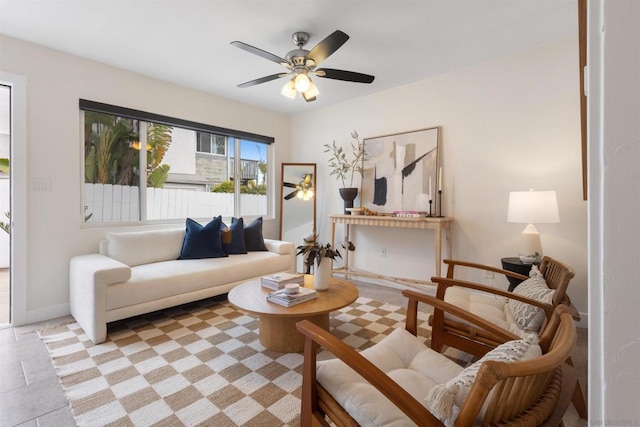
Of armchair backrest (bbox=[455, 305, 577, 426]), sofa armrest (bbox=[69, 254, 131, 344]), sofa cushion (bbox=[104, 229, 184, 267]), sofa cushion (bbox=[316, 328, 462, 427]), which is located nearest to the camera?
armchair backrest (bbox=[455, 305, 577, 426])

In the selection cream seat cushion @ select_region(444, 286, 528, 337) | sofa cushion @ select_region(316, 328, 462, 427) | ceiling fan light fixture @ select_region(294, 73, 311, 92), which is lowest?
sofa cushion @ select_region(316, 328, 462, 427)

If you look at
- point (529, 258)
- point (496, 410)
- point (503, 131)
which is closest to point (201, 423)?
point (496, 410)

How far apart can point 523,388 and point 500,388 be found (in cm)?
11

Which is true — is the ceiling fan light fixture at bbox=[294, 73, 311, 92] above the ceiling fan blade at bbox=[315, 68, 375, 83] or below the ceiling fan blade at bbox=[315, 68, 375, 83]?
below

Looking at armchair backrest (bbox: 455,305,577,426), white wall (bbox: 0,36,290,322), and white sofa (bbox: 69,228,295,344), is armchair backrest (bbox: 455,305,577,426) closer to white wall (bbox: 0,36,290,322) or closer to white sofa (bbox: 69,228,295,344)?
white sofa (bbox: 69,228,295,344)

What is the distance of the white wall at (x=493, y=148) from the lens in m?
2.75

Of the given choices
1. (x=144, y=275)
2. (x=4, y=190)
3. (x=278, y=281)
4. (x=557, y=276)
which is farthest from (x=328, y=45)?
(x=4, y=190)

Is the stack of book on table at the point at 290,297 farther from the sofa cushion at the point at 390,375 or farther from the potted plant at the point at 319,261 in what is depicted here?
the sofa cushion at the point at 390,375

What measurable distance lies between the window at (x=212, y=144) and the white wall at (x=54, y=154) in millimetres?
996

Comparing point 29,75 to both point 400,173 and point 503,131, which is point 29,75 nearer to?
point 400,173

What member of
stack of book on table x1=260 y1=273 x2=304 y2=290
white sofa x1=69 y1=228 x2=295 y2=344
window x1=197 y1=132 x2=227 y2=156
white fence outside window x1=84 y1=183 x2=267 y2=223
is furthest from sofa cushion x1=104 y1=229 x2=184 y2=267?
stack of book on table x1=260 y1=273 x2=304 y2=290

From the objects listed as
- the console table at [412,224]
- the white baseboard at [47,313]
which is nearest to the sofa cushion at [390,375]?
the console table at [412,224]
